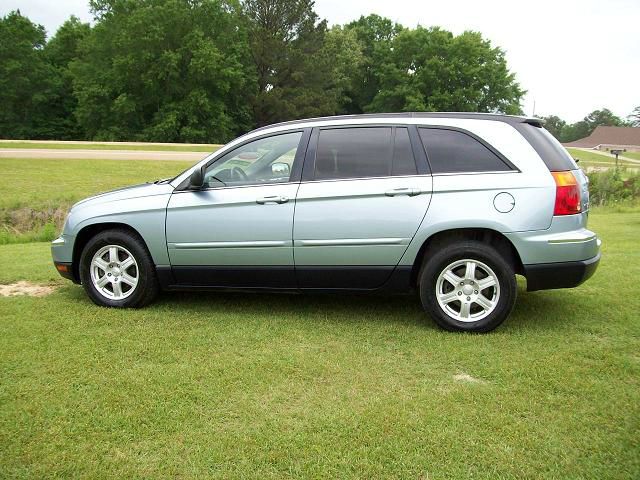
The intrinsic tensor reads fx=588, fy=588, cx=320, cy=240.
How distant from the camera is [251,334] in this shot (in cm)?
467

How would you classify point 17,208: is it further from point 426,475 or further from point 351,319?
point 426,475

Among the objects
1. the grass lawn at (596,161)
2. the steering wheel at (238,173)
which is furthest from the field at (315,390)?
the grass lawn at (596,161)

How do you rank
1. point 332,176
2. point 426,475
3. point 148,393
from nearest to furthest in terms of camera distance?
point 426,475 < point 148,393 < point 332,176

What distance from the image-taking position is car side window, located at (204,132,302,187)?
16.6 ft

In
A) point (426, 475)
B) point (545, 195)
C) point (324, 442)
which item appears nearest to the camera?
point (426, 475)

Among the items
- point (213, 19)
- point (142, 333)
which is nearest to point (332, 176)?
point (142, 333)

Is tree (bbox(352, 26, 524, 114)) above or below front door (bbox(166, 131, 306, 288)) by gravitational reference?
above

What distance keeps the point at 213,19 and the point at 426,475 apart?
5561 centimetres

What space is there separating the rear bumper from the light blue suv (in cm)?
1

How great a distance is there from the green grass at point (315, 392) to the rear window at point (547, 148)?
131 cm

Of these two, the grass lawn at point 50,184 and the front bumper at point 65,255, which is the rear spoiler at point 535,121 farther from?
the grass lawn at point 50,184

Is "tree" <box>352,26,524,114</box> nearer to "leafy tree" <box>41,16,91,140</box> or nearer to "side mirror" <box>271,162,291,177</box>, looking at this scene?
"leafy tree" <box>41,16,91,140</box>

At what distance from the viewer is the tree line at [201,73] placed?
165 feet

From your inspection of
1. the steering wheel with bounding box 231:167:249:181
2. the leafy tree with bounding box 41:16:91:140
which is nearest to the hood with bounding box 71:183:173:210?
the steering wheel with bounding box 231:167:249:181
